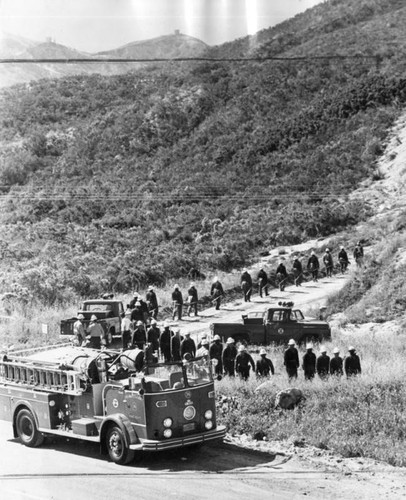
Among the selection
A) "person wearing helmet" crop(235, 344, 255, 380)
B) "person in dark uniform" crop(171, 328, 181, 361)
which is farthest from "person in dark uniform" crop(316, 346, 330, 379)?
"person in dark uniform" crop(171, 328, 181, 361)

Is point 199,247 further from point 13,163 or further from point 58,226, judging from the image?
point 13,163

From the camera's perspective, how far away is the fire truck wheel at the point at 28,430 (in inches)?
618

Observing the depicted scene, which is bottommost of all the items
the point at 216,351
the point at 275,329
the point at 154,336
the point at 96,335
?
the point at 216,351

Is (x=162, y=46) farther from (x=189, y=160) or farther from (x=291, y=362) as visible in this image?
(x=189, y=160)

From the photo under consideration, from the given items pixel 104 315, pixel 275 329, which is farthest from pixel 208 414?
pixel 104 315

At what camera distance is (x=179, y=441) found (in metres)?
14.4

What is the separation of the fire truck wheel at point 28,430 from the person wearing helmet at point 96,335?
5633 mm

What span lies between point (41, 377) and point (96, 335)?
20.4 ft

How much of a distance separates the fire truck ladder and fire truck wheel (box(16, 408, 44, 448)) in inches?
21.7

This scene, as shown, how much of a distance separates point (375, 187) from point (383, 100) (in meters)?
12.4

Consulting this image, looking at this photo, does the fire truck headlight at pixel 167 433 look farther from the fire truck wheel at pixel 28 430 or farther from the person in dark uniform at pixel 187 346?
the person in dark uniform at pixel 187 346

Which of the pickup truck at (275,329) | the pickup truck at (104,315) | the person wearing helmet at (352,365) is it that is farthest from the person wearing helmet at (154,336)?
the person wearing helmet at (352,365)

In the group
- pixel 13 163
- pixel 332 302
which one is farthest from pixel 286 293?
pixel 13 163

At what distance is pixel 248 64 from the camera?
72.3 m
